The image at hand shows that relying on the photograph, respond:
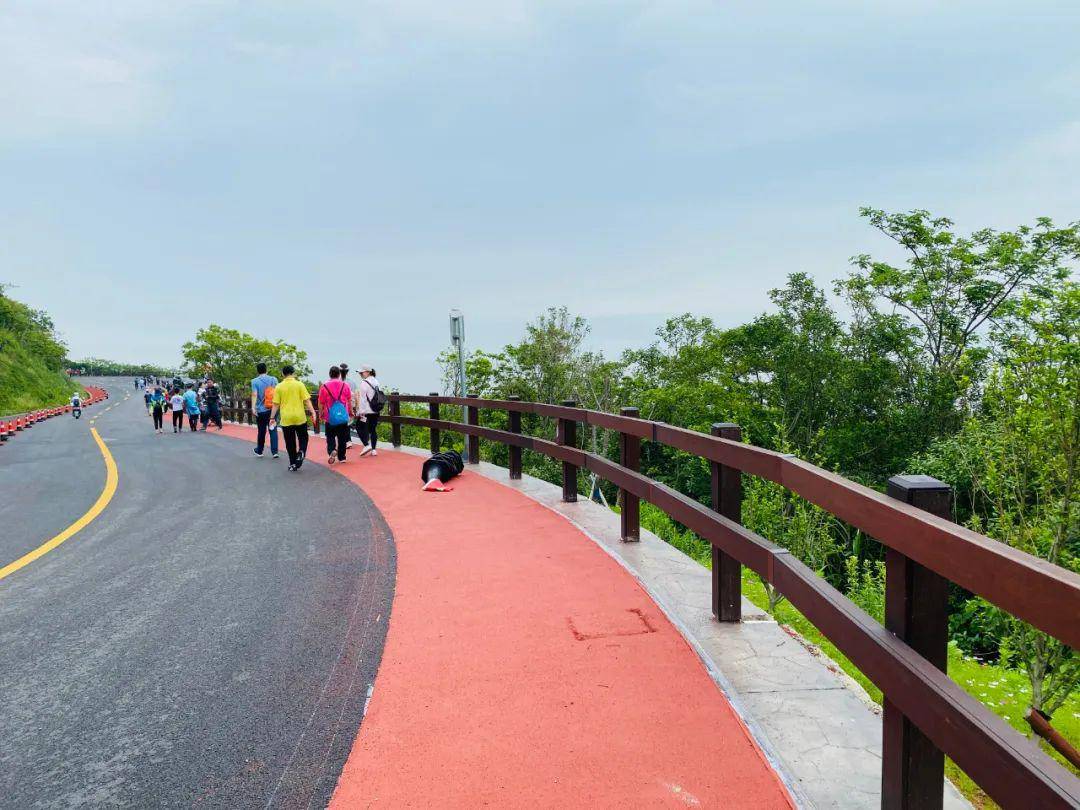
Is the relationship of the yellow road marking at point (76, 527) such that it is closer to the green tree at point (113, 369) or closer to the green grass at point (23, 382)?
the green grass at point (23, 382)

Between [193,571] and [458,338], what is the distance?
9371mm

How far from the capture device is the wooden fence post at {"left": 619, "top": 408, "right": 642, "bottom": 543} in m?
5.75

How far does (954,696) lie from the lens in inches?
75.7

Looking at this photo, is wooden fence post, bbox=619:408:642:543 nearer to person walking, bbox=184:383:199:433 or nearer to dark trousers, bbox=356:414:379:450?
dark trousers, bbox=356:414:379:450

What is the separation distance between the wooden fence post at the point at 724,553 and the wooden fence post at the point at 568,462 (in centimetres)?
344

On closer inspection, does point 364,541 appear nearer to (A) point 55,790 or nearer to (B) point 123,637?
(B) point 123,637

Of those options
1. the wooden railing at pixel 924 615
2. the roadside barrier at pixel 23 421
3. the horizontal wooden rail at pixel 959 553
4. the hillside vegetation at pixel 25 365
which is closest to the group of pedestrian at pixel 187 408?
the roadside barrier at pixel 23 421

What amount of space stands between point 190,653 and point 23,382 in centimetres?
7675

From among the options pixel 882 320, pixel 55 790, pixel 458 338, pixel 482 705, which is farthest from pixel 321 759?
pixel 882 320

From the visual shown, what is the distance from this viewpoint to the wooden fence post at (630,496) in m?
5.75

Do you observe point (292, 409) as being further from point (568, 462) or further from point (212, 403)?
point (212, 403)

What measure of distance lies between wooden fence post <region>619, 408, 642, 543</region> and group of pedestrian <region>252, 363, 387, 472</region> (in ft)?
22.7

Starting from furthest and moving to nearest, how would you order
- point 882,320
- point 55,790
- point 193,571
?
point 882,320 < point 193,571 < point 55,790

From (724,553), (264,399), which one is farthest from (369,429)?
(724,553)
